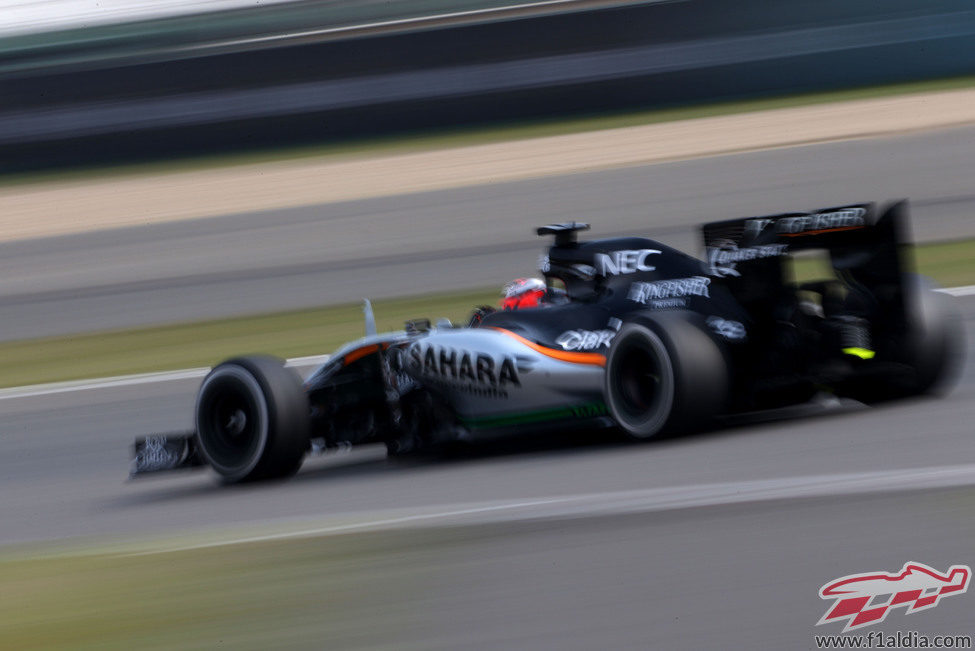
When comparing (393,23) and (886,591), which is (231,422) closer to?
(886,591)

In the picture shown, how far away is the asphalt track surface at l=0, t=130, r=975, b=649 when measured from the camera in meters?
4.41

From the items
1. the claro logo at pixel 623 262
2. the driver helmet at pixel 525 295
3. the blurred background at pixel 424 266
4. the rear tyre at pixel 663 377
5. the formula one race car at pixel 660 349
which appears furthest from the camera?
the driver helmet at pixel 525 295

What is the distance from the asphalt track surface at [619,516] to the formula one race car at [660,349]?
174 millimetres

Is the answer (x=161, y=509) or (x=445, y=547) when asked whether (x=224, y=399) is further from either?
(x=445, y=547)

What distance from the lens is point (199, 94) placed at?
1908 cm

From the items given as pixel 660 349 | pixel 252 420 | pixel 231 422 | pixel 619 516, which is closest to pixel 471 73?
pixel 231 422

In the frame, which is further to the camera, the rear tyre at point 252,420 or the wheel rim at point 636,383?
the rear tyre at point 252,420

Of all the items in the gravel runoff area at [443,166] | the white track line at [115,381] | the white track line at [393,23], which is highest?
the white track line at [393,23]

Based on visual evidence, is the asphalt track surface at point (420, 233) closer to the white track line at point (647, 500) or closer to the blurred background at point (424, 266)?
the blurred background at point (424, 266)

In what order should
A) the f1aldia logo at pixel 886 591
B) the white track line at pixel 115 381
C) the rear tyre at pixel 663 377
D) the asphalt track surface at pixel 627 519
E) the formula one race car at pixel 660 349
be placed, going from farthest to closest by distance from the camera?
the white track line at pixel 115 381
the formula one race car at pixel 660 349
the rear tyre at pixel 663 377
the asphalt track surface at pixel 627 519
the f1aldia logo at pixel 886 591

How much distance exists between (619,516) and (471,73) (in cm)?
1355

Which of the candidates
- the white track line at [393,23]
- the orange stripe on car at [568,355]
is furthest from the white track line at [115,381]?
the white track line at [393,23]

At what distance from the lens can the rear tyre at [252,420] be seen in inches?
293

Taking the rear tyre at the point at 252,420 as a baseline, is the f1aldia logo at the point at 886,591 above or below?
below
